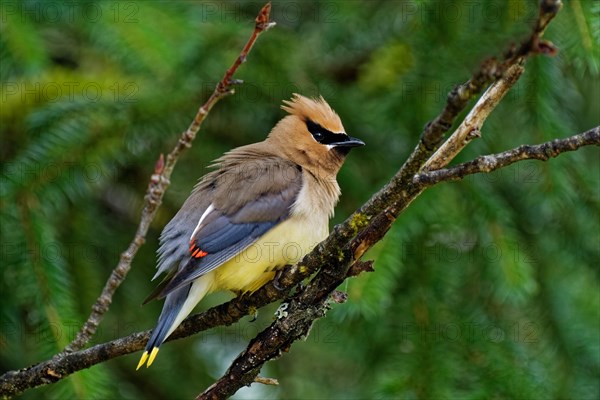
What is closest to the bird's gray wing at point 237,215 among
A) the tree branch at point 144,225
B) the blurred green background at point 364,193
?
the tree branch at point 144,225

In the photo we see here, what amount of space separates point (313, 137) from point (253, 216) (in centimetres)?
66

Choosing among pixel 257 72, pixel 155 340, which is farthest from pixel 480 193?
pixel 155 340

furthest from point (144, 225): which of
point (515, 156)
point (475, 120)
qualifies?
point (515, 156)

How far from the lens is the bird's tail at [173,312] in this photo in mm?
2816

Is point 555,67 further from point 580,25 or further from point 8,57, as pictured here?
point 8,57

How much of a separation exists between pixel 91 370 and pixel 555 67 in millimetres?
2211

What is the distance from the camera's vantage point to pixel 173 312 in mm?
3018

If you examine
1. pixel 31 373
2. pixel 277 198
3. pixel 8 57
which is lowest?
pixel 31 373

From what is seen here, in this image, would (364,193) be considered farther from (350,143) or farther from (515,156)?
(515,156)

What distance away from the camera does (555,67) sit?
144 inches

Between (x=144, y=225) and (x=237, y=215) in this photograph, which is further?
(x=237, y=215)

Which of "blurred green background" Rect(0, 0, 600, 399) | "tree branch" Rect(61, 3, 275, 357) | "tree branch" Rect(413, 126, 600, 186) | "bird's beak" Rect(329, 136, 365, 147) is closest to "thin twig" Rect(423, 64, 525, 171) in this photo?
"tree branch" Rect(413, 126, 600, 186)

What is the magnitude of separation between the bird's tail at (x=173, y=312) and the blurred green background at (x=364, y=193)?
1.41 ft

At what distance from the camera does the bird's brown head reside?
3.95m
